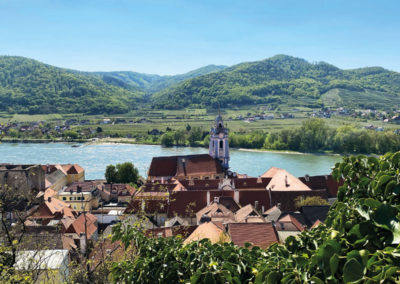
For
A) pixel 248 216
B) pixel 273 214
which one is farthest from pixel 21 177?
pixel 273 214

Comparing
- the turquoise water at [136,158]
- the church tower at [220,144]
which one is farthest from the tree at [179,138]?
the church tower at [220,144]

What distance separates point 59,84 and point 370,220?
14960 centimetres

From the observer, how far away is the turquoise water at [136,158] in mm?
40434

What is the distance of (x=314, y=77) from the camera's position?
18125 cm

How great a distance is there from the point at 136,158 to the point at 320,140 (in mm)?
26934

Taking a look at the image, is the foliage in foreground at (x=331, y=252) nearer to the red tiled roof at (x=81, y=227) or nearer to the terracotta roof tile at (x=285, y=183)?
the red tiled roof at (x=81, y=227)

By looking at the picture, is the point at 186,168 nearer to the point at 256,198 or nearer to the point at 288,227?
the point at 256,198

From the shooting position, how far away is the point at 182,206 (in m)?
19.0

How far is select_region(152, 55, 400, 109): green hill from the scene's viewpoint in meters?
131

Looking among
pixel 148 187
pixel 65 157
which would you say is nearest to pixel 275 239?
pixel 148 187

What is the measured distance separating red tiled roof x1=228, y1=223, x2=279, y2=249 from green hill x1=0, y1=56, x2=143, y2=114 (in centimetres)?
11262

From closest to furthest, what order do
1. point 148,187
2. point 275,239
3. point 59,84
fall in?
point 275,239 < point 148,187 < point 59,84

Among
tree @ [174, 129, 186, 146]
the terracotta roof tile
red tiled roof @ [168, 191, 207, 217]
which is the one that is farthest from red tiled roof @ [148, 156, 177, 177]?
tree @ [174, 129, 186, 146]

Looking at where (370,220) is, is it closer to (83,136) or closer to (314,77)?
(83,136)
